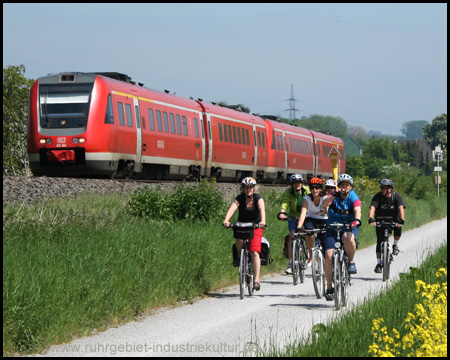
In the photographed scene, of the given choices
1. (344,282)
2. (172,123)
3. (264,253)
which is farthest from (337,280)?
(172,123)

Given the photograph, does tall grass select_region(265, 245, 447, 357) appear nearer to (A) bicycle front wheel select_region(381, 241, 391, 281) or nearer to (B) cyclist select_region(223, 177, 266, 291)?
(B) cyclist select_region(223, 177, 266, 291)

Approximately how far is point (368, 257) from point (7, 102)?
42.7 meters

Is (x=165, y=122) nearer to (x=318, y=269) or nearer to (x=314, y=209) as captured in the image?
(x=314, y=209)

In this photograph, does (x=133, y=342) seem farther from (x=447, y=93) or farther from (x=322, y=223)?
(x=322, y=223)

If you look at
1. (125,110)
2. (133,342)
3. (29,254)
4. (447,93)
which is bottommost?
(133,342)

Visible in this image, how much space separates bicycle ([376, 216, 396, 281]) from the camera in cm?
1592

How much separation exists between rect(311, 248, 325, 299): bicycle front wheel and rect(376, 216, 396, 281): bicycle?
8.05ft

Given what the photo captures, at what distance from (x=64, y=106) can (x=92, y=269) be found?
622 inches

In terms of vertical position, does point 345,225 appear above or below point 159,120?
below

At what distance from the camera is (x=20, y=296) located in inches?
374

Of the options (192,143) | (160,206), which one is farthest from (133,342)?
(192,143)

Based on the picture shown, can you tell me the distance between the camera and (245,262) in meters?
13.5

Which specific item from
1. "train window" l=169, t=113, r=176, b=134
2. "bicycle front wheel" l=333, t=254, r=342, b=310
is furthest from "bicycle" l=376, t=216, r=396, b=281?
"train window" l=169, t=113, r=176, b=134

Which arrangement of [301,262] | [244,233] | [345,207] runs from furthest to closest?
[301,262]
[244,233]
[345,207]
